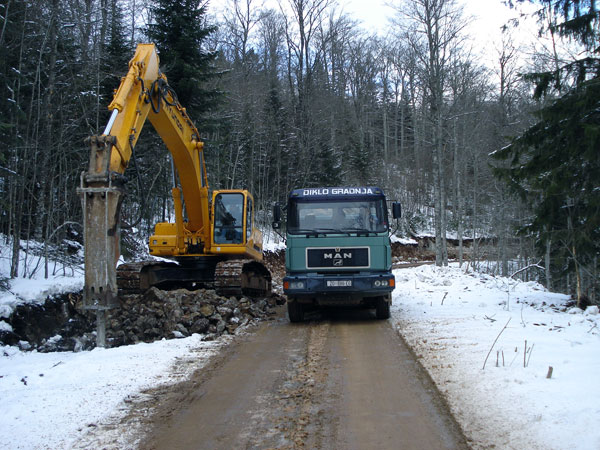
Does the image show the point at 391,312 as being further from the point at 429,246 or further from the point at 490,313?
the point at 429,246

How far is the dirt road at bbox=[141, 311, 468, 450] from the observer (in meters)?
4.19

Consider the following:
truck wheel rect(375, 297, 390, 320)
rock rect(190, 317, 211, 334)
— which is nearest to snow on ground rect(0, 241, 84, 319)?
rock rect(190, 317, 211, 334)

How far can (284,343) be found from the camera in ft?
26.6

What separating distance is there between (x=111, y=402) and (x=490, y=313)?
7.51 meters

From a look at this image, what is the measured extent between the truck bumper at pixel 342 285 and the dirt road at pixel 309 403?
5.59 feet

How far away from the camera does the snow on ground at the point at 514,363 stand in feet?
13.7

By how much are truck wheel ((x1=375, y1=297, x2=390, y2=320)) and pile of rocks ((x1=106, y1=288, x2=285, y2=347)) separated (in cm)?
255

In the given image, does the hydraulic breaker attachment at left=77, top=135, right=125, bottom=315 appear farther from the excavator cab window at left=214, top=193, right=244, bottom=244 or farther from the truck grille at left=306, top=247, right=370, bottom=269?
the excavator cab window at left=214, top=193, right=244, bottom=244

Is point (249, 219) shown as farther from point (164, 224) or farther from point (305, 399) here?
point (305, 399)

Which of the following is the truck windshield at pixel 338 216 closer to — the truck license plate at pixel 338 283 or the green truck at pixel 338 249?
the green truck at pixel 338 249

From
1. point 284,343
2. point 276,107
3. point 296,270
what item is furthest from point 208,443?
point 276,107

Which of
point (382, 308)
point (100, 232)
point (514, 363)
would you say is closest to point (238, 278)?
point (382, 308)

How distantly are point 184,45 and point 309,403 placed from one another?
16.5 meters

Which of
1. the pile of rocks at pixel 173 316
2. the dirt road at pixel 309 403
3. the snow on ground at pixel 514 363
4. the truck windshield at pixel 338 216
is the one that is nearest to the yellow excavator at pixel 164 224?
the pile of rocks at pixel 173 316
